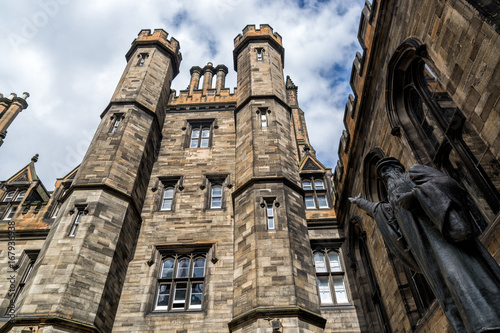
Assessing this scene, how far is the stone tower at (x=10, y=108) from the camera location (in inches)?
743

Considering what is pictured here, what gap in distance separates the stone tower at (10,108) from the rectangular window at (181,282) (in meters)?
14.0

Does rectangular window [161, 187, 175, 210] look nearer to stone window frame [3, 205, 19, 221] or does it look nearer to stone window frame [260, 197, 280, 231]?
stone window frame [260, 197, 280, 231]

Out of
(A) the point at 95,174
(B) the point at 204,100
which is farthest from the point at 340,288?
(B) the point at 204,100

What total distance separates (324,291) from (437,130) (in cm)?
502

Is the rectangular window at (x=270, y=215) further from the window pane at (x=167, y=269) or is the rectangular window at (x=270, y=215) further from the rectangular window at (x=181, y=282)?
the window pane at (x=167, y=269)

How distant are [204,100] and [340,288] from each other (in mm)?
9759

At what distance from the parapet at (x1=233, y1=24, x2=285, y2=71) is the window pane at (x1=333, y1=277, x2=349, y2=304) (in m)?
10.1

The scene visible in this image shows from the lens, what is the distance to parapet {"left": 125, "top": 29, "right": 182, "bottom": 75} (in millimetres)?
15109

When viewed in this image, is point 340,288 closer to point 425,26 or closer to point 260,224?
point 260,224

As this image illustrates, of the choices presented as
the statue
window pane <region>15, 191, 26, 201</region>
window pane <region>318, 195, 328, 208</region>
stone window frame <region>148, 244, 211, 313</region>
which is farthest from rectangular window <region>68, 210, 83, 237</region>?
the statue

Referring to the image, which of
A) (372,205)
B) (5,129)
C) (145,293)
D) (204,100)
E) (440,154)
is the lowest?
(372,205)

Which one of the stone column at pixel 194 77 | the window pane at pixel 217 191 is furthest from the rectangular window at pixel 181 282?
the stone column at pixel 194 77

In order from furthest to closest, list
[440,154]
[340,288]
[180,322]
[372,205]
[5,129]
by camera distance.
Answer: [5,129] < [340,288] < [180,322] < [440,154] < [372,205]

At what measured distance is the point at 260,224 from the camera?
8.33 m
